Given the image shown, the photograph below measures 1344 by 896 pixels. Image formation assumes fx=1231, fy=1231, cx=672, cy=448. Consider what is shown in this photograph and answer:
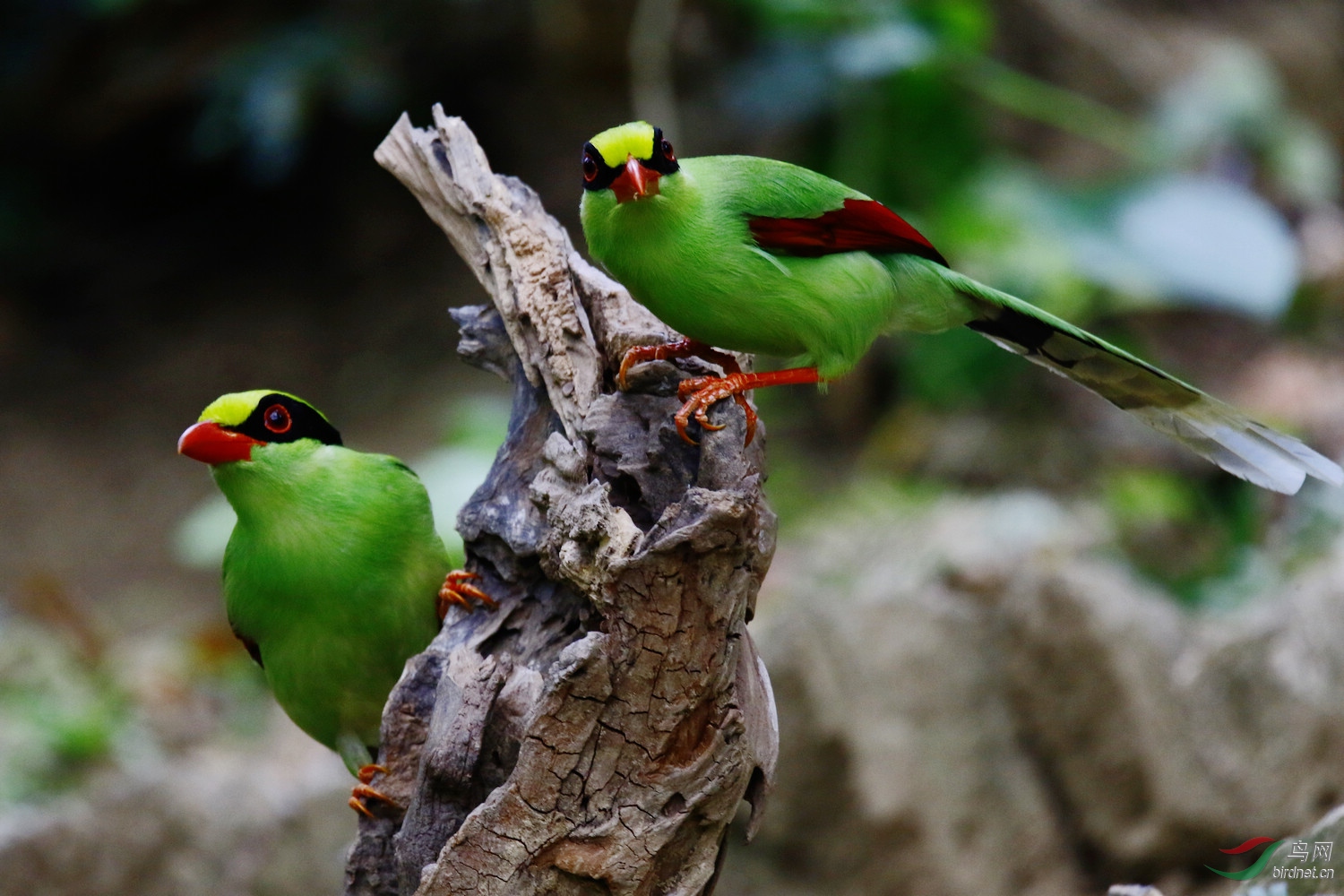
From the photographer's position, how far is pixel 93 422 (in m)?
9.87

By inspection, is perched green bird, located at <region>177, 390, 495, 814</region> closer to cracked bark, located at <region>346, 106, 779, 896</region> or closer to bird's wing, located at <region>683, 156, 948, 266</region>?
cracked bark, located at <region>346, 106, 779, 896</region>

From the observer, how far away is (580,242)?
909 centimetres

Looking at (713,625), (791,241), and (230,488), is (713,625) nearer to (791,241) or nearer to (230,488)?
(791,241)

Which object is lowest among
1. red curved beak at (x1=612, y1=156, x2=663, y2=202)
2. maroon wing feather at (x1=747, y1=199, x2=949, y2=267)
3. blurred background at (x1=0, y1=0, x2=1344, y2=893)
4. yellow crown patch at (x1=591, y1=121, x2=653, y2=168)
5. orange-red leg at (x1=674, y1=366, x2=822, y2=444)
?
blurred background at (x1=0, y1=0, x2=1344, y2=893)

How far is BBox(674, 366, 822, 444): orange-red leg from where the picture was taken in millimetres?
2588

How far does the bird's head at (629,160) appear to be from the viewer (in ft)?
8.78

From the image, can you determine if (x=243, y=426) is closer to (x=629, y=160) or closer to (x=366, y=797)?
(x=366, y=797)

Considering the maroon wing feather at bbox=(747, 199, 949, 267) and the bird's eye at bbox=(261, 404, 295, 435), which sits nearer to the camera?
the maroon wing feather at bbox=(747, 199, 949, 267)

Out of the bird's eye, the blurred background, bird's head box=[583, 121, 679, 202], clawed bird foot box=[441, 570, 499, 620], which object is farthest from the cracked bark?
the blurred background

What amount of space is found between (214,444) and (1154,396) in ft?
7.89

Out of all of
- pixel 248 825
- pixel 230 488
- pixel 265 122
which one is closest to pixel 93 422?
pixel 265 122

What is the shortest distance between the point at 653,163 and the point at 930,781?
2815mm

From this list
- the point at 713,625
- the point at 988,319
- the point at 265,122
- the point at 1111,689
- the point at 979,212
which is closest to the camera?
the point at 713,625

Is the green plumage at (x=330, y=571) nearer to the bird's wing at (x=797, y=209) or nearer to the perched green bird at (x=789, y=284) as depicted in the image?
the perched green bird at (x=789, y=284)
